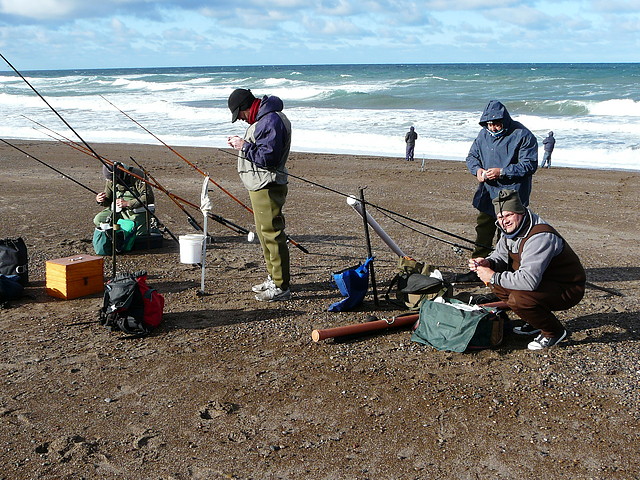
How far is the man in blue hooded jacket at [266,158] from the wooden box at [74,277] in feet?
4.70

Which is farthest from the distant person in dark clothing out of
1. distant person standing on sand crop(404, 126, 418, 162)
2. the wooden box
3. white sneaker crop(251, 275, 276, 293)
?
the wooden box

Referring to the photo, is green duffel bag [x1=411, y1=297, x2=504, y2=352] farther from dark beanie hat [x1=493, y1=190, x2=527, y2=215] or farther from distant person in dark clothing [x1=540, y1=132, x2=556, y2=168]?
distant person in dark clothing [x1=540, y1=132, x2=556, y2=168]

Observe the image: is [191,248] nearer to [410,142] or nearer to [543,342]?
[543,342]

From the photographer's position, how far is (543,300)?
152 inches

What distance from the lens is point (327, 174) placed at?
12.8 metres

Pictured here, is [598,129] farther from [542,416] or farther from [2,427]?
[2,427]

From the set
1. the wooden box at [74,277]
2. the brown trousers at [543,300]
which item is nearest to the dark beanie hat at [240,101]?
the wooden box at [74,277]

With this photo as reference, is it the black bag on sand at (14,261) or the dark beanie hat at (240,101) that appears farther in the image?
the black bag on sand at (14,261)

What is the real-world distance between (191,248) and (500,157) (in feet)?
8.99

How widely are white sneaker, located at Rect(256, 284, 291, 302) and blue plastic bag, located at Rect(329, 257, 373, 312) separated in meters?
0.42

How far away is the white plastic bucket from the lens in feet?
18.2

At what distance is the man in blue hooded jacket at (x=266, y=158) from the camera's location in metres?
4.60

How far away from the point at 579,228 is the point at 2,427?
694cm

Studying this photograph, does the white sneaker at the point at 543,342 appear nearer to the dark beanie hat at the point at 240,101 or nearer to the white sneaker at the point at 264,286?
the white sneaker at the point at 264,286
